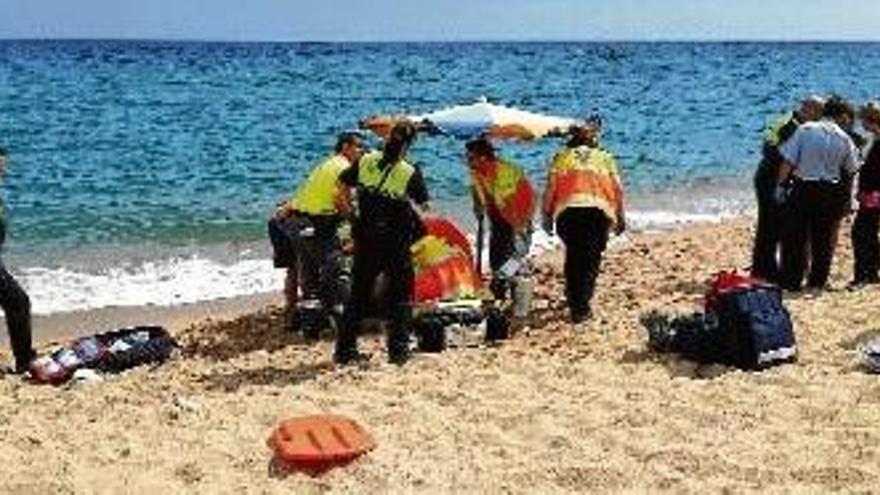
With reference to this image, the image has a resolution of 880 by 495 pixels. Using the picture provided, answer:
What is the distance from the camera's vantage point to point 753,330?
8.95m

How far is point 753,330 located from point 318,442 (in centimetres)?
283

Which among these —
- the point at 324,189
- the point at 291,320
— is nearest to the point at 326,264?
the point at 324,189

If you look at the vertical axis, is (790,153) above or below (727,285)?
above

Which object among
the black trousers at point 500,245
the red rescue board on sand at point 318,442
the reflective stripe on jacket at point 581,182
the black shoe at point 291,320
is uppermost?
the reflective stripe on jacket at point 581,182

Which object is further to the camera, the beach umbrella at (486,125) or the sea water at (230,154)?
the sea water at (230,154)

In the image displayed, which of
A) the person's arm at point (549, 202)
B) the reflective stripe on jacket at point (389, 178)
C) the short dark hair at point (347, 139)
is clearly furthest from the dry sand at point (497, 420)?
the short dark hair at point (347, 139)

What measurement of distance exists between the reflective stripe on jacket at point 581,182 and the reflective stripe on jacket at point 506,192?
0.29 meters

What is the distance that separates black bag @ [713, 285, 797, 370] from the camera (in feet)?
29.3

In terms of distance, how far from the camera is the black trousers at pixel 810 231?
11266 millimetres

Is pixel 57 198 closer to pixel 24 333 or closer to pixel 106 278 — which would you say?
pixel 106 278

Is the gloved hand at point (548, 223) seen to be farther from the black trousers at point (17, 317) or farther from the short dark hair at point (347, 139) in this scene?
the black trousers at point (17, 317)

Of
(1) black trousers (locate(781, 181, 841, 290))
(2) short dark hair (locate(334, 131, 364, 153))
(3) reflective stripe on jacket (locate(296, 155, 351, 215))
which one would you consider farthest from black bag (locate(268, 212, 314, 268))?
(1) black trousers (locate(781, 181, 841, 290))

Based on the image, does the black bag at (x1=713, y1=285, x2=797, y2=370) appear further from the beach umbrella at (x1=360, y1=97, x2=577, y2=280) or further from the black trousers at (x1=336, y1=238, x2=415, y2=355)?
the beach umbrella at (x1=360, y1=97, x2=577, y2=280)

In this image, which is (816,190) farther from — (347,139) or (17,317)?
(17,317)
